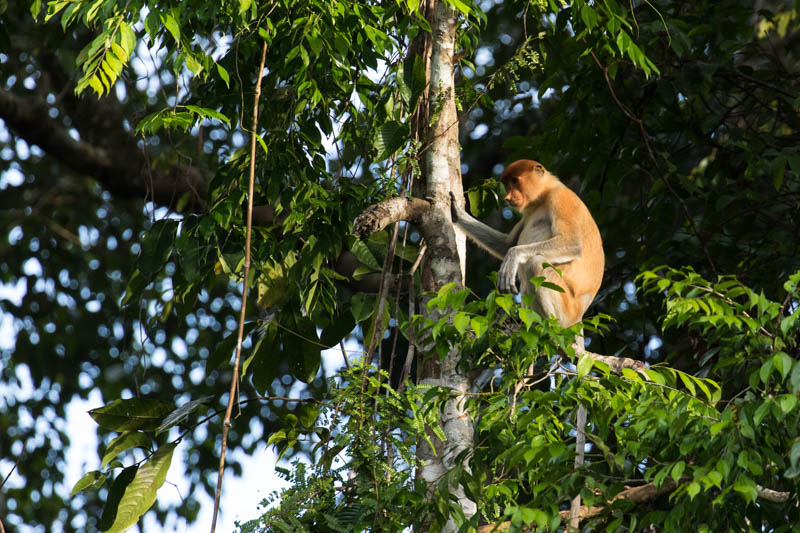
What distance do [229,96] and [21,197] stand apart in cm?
463

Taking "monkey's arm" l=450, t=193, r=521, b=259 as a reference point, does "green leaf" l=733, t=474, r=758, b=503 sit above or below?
below

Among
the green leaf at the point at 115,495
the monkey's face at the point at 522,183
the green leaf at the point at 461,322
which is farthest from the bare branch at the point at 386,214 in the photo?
the monkey's face at the point at 522,183

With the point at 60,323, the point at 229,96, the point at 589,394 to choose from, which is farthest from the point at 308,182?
the point at 60,323

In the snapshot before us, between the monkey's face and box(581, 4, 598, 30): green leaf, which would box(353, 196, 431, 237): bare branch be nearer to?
box(581, 4, 598, 30): green leaf

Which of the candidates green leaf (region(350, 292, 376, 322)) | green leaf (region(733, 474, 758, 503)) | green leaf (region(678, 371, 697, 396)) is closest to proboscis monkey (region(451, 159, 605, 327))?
green leaf (region(350, 292, 376, 322))

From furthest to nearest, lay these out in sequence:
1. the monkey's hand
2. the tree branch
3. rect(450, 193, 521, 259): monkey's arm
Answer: the tree branch < rect(450, 193, 521, 259): monkey's arm < the monkey's hand

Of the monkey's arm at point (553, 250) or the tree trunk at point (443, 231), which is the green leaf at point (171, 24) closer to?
the tree trunk at point (443, 231)

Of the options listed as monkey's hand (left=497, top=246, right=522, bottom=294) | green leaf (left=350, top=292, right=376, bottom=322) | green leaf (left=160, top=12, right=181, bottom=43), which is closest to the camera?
green leaf (left=160, top=12, right=181, bottom=43)

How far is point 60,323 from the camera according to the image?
6.89 metres

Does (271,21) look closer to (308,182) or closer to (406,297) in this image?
(308,182)

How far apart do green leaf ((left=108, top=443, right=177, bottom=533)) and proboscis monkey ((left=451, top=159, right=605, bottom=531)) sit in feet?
5.47

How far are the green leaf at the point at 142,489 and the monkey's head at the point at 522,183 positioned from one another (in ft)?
6.81

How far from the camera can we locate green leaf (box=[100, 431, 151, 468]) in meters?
2.92

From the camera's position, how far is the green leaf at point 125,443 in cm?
292
